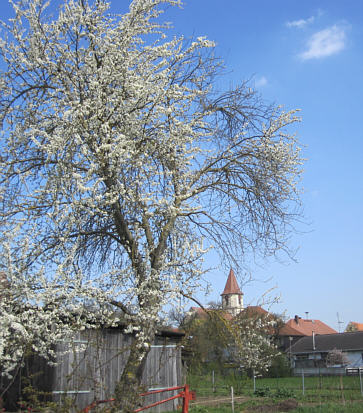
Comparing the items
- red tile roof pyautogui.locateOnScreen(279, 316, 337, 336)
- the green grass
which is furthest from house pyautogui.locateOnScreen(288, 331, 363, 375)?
the green grass

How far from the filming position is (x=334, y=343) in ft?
146

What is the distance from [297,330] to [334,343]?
16.5 meters

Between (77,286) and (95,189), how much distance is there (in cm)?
145

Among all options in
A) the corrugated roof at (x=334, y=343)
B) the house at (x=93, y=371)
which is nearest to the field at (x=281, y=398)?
the house at (x=93, y=371)

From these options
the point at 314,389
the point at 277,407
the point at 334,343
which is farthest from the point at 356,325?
the point at 277,407

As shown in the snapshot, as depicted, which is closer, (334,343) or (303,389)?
(303,389)

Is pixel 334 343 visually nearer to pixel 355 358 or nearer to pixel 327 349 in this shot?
pixel 327 349

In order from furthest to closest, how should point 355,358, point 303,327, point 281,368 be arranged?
1. point 303,327
2. point 355,358
3. point 281,368

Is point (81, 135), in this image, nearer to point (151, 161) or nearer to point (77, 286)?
Answer: point (151, 161)

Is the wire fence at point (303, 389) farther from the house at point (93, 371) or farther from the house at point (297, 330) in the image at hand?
the house at point (297, 330)

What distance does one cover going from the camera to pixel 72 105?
700cm

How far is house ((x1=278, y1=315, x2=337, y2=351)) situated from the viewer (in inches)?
2221

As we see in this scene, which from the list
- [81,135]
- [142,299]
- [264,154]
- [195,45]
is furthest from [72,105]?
[264,154]

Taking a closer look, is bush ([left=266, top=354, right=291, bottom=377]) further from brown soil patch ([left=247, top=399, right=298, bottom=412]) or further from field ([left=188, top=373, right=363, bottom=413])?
brown soil patch ([left=247, top=399, right=298, bottom=412])
